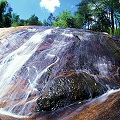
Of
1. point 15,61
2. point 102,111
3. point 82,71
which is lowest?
point 102,111

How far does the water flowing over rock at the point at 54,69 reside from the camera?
6.74 meters

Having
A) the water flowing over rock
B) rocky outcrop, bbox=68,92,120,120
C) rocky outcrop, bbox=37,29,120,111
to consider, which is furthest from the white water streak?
rocky outcrop, bbox=68,92,120,120

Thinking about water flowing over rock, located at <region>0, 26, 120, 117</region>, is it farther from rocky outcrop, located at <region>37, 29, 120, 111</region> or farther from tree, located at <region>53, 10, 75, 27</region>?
tree, located at <region>53, 10, 75, 27</region>

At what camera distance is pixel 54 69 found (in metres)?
7.91

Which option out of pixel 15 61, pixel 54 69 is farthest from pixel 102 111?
pixel 15 61

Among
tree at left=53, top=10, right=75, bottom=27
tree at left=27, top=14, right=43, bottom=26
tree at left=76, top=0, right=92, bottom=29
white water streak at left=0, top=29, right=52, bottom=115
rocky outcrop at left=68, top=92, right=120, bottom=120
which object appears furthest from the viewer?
tree at left=27, top=14, right=43, bottom=26

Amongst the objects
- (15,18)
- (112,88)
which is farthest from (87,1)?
(112,88)

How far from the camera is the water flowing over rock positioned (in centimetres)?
674

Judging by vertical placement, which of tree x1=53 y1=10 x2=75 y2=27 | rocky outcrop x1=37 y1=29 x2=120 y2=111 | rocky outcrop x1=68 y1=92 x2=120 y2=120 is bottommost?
rocky outcrop x1=68 y1=92 x2=120 y2=120

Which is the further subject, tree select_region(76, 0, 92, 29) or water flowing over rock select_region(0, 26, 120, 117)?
tree select_region(76, 0, 92, 29)

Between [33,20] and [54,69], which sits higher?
[33,20]

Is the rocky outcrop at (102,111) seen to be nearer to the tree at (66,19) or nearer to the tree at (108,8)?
the tree at (108,8)

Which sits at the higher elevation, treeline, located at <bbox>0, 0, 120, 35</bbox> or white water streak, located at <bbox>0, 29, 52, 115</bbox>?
treeline, located at <bbox>0, 0, 120, 35</bbox>

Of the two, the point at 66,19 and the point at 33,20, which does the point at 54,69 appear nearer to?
the point at 66,19
